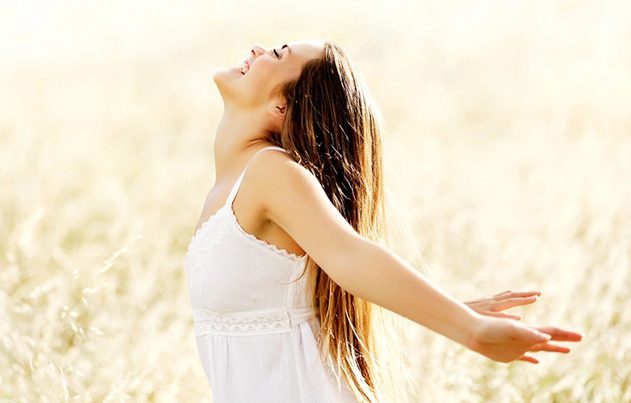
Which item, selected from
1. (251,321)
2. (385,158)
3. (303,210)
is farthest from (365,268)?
(385,158)

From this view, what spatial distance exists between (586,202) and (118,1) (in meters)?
7.27

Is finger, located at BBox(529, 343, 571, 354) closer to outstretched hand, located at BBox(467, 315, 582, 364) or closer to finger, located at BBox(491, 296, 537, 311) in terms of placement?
outstretched hand, located at BBox(467, 315, 582, 364)

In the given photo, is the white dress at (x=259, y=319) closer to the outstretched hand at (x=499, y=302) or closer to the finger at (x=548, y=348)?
the outstretched hand at (x=499, y=302)

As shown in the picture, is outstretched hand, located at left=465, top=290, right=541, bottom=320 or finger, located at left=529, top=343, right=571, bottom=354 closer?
finger, located at left=529, top=343, right=571, bottom=354

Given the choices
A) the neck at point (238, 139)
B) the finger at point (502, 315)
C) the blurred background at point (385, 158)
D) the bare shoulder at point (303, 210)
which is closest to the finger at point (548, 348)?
the finger at point (502, 315)

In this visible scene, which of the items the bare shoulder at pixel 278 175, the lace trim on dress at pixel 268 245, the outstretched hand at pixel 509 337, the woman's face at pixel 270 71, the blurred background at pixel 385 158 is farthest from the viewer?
the blurred background at pixel 385 158

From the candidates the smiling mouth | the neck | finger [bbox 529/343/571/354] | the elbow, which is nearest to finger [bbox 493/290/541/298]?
finger [bbox 529/343/571/354]

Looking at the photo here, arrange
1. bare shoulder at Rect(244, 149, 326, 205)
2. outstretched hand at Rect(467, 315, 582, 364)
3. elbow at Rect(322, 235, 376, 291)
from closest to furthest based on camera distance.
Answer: outstretched hand at Rect(467, 315, 582, 364) → elbow at Rect(322, 235, 376, 291) → bare shoulder at Rect(244, 149, 326, 205)

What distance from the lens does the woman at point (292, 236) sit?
2.35 metres

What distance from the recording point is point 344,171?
2.55 meters

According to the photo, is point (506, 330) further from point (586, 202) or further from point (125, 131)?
point (125, 131)

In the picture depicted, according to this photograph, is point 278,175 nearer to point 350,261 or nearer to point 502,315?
point 350,261

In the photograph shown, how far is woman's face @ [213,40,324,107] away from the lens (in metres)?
2.62

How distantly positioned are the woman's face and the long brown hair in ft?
0.06
